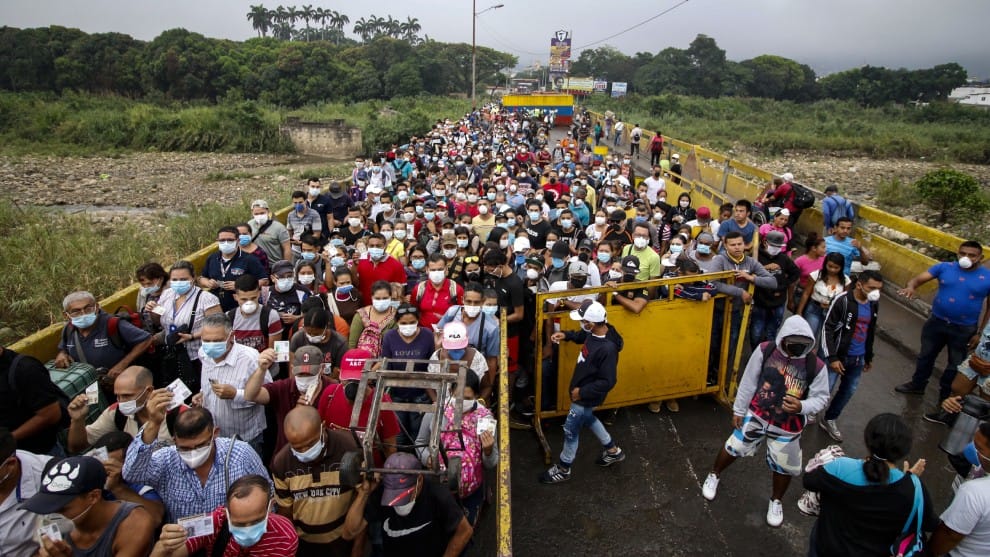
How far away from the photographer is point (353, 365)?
382 centimetres

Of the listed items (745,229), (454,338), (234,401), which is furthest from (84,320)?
(745,229)

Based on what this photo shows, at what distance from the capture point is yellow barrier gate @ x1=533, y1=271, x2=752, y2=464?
5059mm

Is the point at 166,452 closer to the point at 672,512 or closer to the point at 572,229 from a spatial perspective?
the point at 672,512

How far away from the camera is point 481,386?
421cm

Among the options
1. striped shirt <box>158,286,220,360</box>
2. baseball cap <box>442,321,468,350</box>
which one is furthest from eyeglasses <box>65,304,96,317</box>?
baseball cap <box>442,321,468,350</box>

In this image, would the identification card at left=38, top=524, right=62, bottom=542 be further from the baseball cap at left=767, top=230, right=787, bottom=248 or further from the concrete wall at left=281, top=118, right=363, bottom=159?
the concrete wall at left=281, top=118, right=363, bottom=159

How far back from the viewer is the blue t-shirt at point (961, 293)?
4.99 m

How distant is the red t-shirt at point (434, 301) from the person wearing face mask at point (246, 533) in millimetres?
2668

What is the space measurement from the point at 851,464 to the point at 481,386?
2529 mm

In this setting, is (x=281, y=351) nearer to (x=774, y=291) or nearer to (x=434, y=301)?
(x=434, y=301)

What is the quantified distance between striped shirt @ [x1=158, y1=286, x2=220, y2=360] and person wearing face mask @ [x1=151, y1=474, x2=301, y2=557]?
2436 millimetres

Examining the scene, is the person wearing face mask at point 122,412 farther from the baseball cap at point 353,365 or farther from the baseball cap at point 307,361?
the baseball cap at point 353,365

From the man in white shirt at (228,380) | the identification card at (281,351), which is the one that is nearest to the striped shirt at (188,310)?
the man in white shirt at (228,380)

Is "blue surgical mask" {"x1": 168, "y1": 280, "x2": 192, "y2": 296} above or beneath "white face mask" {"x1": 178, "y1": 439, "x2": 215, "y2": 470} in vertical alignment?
above
